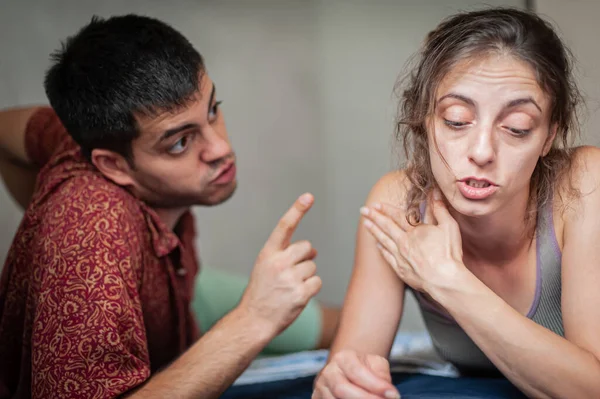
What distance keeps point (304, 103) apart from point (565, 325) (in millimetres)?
1923

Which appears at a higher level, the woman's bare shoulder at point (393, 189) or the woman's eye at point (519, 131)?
the woman's eye at point (519, 131)

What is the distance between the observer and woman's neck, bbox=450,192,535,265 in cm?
143

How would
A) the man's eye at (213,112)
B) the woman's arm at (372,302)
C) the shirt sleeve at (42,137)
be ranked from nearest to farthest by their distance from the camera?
the woman's arm at (372,302) → the man's eye at (213,112) → the shirt sleeve at (42,137)

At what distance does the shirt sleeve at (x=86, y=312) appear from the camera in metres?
1.47

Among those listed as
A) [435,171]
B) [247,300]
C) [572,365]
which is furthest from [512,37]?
[247,300]

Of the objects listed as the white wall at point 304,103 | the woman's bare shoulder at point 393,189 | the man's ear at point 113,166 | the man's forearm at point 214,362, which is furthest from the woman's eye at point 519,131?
the white wall at point 304,103

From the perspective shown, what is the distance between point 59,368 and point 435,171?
0.82 m

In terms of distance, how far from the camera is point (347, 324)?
1532mm

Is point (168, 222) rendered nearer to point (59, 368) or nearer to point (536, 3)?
point (59, 368)

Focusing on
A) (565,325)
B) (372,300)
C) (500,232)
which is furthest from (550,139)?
(372,300)

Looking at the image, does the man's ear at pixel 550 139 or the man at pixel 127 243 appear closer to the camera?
the man's ear at pixel 550 139

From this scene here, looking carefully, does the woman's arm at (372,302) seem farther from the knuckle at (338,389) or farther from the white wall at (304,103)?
the white wall at (304,103)

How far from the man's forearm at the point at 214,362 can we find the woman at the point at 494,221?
0.19 meters

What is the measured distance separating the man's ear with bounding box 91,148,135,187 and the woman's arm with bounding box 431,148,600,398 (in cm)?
85
